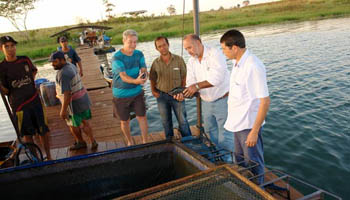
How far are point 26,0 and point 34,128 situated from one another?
143 ft

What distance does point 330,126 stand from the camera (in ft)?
19.2

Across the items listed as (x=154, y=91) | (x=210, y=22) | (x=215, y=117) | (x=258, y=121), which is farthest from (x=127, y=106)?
(x=210, y=22)

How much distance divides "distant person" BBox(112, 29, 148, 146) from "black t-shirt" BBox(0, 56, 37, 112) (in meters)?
1.16

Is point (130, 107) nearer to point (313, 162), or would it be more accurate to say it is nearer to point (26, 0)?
point (313, 162)

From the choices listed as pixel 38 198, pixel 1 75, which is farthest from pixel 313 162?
pixel 1 75

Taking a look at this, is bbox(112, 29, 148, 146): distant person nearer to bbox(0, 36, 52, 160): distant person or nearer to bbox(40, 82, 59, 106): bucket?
bbox(0, 36, 52, 160): distant person

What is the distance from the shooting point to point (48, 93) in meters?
7.30

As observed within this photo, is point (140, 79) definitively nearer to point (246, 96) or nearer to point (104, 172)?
point (104, 172)

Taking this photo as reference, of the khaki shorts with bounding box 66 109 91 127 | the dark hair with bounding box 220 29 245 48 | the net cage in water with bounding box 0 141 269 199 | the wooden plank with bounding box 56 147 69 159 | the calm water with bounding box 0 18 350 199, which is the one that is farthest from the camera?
the calm water with bounding box 0 18 350 199

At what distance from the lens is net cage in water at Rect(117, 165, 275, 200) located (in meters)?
1.82

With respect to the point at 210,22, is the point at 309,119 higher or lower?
lower

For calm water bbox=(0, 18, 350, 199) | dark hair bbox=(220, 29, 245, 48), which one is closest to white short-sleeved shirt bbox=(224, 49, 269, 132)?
dark hair bbox=(220, 29, 245, 48)

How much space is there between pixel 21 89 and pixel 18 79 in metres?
0.14

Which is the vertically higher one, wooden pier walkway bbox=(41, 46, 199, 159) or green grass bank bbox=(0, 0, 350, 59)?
green grass bank bbox=(0, 0, 350, 59)
